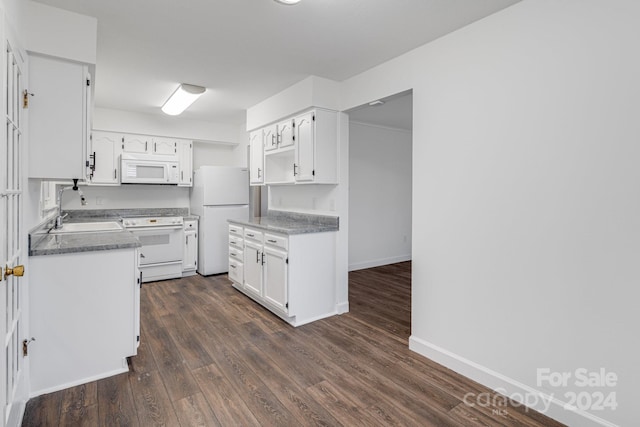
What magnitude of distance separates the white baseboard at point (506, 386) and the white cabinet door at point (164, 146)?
175 inches

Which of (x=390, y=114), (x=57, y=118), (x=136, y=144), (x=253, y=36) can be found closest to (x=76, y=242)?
(x=57, y=118)

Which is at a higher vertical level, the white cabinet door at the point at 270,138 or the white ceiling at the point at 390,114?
the white ceiling at the point at 390,114

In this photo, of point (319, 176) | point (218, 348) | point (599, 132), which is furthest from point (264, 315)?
point (599, 132)

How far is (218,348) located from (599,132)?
115 inches

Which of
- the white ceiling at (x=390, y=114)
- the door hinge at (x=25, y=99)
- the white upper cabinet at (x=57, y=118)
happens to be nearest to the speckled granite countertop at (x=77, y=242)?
the white upper cabinet at (x=57, y=118)

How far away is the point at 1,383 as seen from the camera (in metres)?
1.24

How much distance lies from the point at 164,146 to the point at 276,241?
3.00 metres

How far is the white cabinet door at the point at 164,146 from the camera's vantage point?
202 inches

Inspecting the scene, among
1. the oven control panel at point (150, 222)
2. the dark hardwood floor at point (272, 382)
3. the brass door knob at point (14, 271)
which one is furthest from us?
the oven control panel at point (150, 222)

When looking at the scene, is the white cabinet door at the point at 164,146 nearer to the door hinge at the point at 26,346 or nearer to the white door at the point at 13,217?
the white door at the point at 13,217

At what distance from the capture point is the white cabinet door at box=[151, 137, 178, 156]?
16.8ft

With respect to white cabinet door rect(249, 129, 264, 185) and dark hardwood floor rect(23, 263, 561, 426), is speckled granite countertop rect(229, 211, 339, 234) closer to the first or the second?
white cabinet door rect(249, 129, 264, 185)

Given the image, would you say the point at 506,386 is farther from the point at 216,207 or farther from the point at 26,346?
the point at 216,207

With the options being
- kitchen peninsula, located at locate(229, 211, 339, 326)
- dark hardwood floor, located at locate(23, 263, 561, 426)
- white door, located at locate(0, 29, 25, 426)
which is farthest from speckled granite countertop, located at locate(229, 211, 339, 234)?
white door, located at locate(0, 29, 25, 426)
